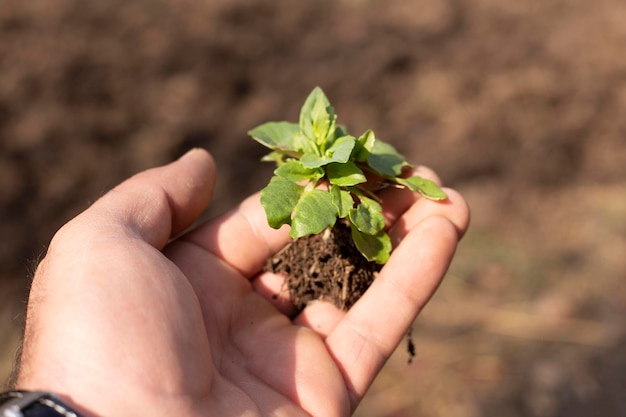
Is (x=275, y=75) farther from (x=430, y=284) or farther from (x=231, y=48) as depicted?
(x=430, y=284)

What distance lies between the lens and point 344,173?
7.25 feet

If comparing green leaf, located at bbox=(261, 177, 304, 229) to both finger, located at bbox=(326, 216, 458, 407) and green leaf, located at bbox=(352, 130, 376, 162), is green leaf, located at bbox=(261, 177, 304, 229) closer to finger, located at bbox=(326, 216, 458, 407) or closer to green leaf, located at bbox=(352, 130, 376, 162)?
green leaf, located at bbox=(352, 130, 376, 162)

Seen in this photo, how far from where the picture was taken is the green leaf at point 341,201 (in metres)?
2.11

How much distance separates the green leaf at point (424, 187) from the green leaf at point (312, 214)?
0.38 m

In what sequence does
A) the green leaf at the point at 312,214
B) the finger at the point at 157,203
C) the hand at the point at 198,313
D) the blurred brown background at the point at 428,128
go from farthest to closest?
the blurred brown background at the point at 428,128 → the finger at the point at 157,203 → the green leaf at the point at 312,214 → the hand at the point at 198,313

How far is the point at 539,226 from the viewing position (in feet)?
16.9

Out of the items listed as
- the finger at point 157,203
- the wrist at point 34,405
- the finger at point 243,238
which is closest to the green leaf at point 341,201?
the finger at point 243,238

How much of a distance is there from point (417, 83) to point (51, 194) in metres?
3.52

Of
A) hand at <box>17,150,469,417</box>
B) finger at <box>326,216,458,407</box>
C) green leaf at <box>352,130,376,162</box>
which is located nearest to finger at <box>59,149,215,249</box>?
hand at <box>17,150,469,417</box>

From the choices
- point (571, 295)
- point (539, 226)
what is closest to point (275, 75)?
point (539, 226)

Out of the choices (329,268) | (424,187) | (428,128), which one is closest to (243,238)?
(329,268)

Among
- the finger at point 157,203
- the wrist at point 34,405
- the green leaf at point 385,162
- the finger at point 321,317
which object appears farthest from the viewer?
the finger at point 321,317

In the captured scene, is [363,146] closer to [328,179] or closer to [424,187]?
[328,179]

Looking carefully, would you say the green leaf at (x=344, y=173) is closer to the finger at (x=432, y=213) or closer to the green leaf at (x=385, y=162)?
the green leaf at (x=385, y=162)
